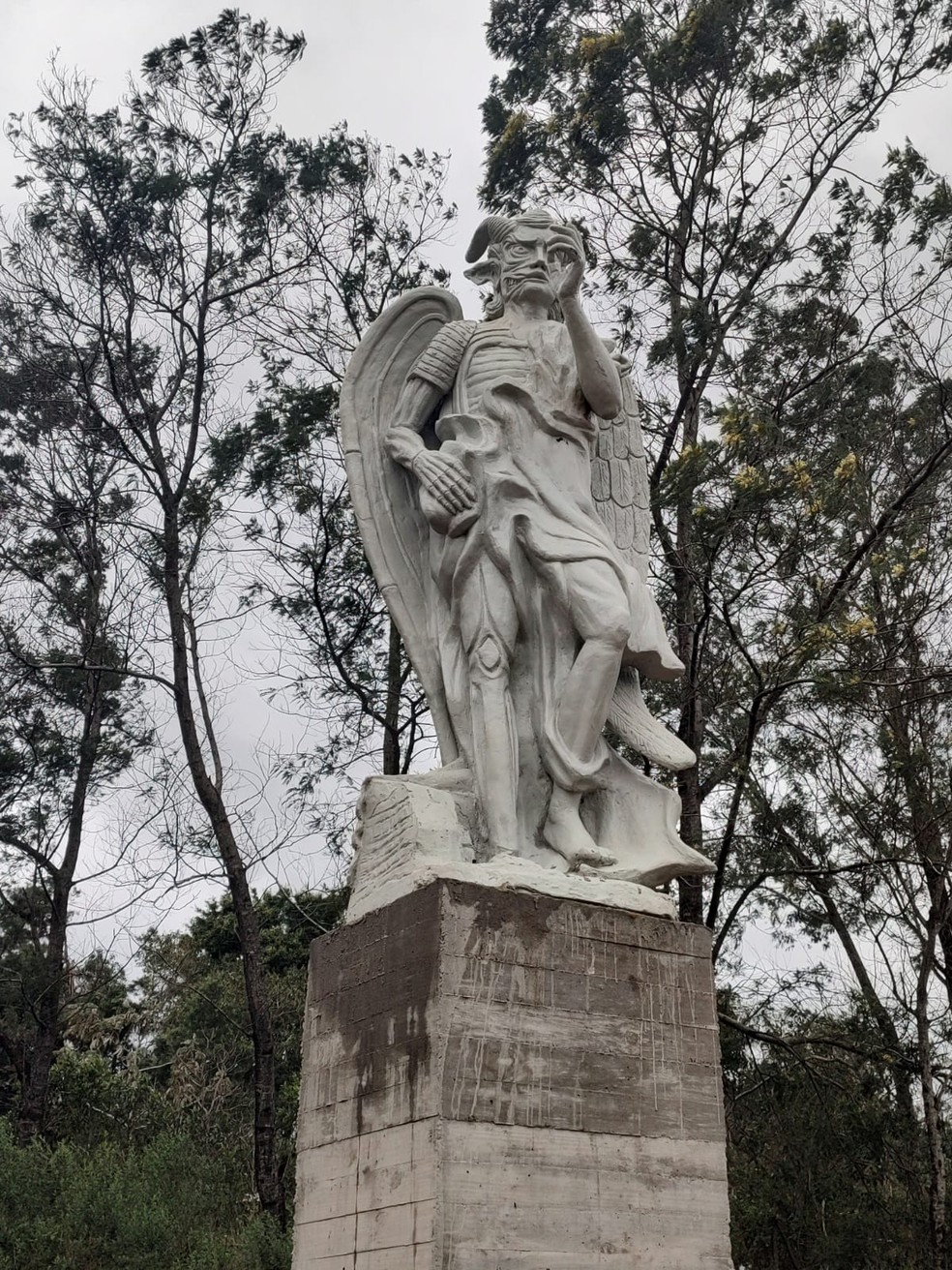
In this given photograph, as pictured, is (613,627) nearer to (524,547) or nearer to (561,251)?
(524,547)

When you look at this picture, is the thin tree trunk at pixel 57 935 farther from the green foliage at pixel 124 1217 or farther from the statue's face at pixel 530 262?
the statue's face at pixel 530 262

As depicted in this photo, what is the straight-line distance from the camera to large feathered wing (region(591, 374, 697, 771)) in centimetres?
545

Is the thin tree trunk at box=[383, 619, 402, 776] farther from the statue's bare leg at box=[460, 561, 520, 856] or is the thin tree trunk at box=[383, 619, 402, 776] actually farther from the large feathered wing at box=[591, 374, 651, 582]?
the statue's bare leg at box=[460, 561, 520, 856]

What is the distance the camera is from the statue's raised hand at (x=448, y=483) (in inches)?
210

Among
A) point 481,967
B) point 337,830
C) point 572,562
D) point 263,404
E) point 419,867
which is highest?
point 263,404

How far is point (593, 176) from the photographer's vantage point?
43.7ft

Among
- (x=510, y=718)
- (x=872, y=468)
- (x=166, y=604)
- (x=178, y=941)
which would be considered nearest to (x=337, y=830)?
(x=166, y=604)

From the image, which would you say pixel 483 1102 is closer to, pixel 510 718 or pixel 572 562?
pixel 510 718

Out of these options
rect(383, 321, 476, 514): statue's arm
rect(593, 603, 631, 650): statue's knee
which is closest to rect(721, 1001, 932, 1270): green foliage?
rect(593, 603, 631, 650): statue's knee

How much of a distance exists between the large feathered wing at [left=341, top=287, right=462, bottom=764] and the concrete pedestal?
1.24 m

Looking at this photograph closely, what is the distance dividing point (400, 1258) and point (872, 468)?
9061 millimetres

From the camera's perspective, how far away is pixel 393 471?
584cm

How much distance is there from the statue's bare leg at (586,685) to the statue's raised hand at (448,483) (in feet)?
1.89

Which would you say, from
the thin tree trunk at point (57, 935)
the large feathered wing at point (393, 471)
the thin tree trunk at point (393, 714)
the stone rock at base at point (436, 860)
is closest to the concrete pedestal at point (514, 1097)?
the stone rock at base at point (436, 860)
